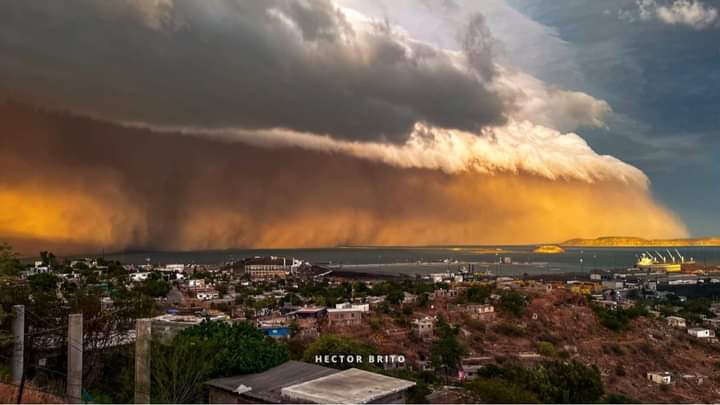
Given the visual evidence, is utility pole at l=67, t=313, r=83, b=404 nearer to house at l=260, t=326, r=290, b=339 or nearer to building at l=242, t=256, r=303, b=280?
house at l=260, t=326, r=290, b=339

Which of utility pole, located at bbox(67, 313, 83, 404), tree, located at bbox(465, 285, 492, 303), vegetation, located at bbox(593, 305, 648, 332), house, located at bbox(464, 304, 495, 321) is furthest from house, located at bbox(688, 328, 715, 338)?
utility pole, located at bbox(67, 313, 83, 404)

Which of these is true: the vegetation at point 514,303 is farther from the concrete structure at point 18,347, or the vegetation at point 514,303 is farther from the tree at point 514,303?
the concrete structure at point 18,347

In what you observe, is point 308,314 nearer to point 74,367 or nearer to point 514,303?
point 514,303

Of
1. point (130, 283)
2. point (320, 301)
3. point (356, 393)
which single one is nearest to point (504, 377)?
point (356, 393)

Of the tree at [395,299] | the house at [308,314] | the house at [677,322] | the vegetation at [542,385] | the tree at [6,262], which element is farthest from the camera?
the house at [677,322]

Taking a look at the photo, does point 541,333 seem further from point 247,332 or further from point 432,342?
point 247,332

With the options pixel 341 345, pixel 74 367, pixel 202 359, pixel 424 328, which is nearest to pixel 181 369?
pixel 202 359

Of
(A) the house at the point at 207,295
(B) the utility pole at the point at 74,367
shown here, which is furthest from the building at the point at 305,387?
(A) the house at the point at 207,295
